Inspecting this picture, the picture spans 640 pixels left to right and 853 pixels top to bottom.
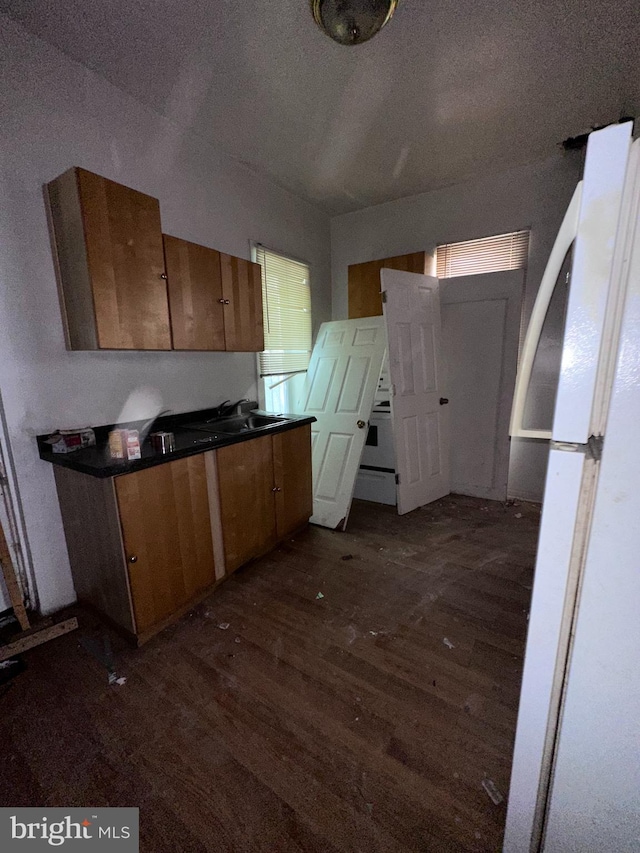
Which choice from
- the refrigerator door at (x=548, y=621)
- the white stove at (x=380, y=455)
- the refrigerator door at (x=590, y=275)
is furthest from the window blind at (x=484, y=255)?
the refrigerator door at (x=548, y=621)

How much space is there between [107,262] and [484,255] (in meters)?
3.03

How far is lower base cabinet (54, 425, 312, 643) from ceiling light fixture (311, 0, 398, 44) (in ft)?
6.19

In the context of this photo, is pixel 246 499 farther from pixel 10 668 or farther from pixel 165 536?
pixel 10 668

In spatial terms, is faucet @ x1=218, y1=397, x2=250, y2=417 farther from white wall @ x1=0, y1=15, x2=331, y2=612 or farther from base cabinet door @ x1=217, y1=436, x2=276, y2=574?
base cabinet door @ x1=217, y1=436, x2=276, y2=574

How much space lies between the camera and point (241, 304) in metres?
2.51

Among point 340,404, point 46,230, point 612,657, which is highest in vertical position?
point 46,230

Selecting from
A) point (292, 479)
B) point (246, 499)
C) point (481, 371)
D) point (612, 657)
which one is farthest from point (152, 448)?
point (481, 371)

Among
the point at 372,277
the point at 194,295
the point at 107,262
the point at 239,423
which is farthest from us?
the point at 372,277

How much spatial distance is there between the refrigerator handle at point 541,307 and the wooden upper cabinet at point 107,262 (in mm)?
1807

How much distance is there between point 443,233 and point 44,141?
9.80 feet

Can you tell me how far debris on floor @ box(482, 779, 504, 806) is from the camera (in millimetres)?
1107

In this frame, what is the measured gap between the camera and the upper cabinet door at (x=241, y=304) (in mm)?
2398

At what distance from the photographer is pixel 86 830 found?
1.07m

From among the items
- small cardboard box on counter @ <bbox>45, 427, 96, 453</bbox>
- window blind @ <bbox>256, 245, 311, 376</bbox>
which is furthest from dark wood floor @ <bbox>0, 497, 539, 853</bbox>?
window blind @ <bbox>256, 245, 311, 376</bbox>
